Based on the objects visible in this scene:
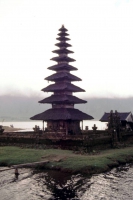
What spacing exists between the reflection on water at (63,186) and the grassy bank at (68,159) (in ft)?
4.23

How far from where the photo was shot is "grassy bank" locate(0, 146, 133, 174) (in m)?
25.5

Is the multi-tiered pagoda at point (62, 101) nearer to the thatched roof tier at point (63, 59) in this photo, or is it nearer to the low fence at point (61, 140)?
the thatched roof tier at point (63, 59)

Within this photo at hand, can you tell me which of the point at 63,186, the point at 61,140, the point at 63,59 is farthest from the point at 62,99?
the point at 63,186

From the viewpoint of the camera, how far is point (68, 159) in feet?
91.8

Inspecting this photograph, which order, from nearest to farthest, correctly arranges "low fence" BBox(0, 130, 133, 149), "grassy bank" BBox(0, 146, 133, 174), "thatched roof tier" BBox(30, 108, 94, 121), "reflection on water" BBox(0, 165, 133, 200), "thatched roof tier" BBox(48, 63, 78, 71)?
"reflection on water" BBox(0, 165, 133, 200) < "grassy bank" BBox(0, 146, 133, 174) < "low fence" BBox(0, 130, 133, 149) < "thatched roof tier" BBox(30, 108, 94, 121) < "thatched roof tier" BBox(48, 63, 78, 71)

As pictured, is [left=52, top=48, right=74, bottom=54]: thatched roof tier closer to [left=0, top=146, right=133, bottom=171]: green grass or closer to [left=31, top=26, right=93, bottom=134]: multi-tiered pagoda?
[left=31, top=26, right=93, bottom=134]: multi-tiered pagoda

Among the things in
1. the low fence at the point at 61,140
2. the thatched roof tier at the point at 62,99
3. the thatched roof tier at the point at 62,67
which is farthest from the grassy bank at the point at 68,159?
the thatched roof tier at the point at 62,67

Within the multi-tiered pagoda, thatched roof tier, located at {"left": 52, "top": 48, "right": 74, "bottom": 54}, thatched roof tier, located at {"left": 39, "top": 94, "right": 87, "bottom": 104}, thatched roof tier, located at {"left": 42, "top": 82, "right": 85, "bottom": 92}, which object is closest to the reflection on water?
the multi-tiered pagoda

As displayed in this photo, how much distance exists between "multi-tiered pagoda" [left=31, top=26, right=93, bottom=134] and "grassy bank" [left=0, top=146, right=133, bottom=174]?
8210 millimetres

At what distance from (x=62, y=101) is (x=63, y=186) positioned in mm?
21717

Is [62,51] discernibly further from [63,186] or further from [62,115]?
[63,186]

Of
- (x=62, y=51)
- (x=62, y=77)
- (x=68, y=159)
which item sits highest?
(x=62, y=51)

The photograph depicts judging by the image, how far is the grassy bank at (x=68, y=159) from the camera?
83.8 ft

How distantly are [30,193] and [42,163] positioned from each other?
313 inches
